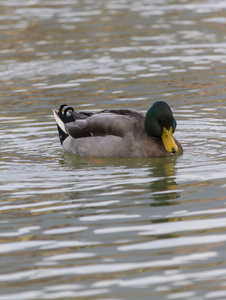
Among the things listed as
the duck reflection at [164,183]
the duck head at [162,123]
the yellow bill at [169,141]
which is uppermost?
the duck head at [162,123]

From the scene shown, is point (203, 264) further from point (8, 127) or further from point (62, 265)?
point (8, 127)

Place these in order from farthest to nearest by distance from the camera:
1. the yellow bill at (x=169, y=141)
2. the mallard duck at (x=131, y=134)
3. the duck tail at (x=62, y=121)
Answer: the duck tail at (x=62, y=121), the mallard duck at (x=131, y=134), the yellow bill at (x=169, y=141)

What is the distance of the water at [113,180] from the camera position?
6.35 m

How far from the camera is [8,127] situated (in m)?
12.8

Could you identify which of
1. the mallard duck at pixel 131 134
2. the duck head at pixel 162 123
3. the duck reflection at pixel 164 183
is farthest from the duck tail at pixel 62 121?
the duck reflection at pixel 164 183

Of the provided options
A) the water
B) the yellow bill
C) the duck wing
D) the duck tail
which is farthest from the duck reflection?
the duck tail

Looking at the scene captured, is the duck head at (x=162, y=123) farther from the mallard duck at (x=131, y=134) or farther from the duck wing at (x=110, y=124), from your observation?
the duck wing at (x=110, y=124)

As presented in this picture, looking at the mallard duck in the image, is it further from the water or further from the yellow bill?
the water

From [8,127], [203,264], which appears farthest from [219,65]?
[203,264]

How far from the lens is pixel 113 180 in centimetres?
953

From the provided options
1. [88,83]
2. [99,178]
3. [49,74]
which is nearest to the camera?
[99,178]

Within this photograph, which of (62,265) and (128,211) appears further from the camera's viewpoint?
(128,211)

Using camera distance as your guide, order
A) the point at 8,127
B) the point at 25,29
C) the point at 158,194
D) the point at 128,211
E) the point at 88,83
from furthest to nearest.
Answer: the point at 25,29 < the point at 88,83 < the point at 8,127 < the point at 158,194 < the point at 128,211

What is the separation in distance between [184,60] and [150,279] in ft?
40.1
